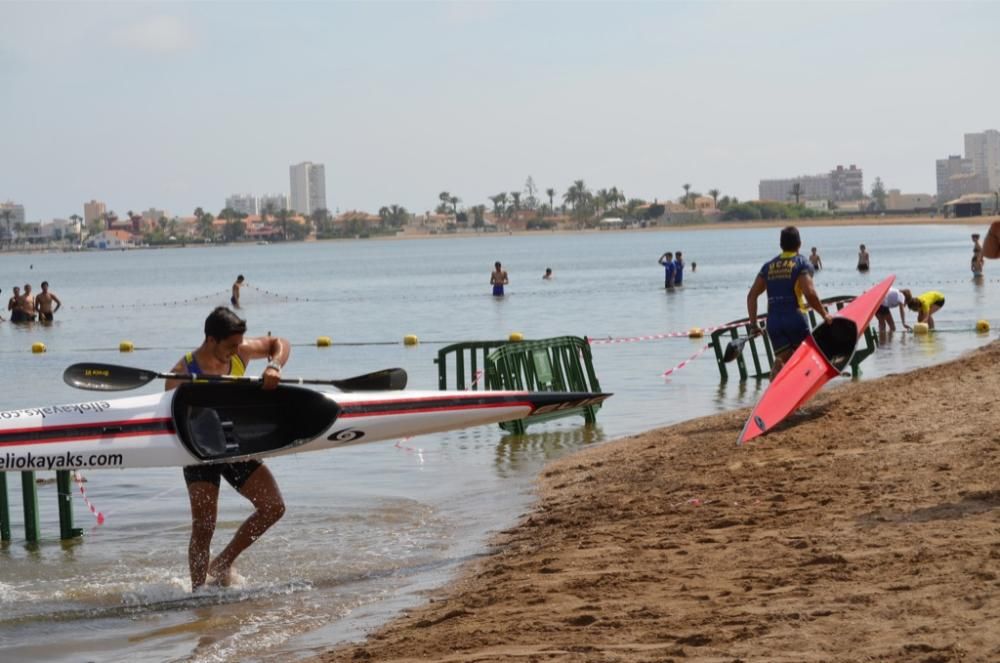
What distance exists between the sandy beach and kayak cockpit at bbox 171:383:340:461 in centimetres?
142

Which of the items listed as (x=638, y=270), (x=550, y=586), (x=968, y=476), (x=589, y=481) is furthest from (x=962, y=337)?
(x=638, y=270)

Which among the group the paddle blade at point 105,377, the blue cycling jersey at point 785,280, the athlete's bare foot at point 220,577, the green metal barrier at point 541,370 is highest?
the blue cycling jersey at point 785,280

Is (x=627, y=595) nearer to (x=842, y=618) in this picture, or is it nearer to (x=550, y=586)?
(x=550, y=586)

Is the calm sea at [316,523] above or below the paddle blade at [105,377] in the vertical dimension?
below

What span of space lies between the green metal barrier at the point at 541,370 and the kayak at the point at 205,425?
500 cm

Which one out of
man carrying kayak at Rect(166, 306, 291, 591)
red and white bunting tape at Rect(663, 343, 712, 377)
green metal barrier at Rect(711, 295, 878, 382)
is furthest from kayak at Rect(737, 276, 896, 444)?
red and white bunting tape at Rect(663, 343, 712, 377)

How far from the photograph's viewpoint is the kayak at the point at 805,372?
11.3 meters

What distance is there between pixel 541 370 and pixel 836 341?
11.1 ft

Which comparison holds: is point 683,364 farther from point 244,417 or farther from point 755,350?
point 244,417

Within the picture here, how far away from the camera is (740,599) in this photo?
6457mm

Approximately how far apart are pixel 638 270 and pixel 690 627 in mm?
76841

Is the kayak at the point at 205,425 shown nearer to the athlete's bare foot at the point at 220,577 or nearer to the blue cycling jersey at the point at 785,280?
the athlete's bare foot at the point at 220,577

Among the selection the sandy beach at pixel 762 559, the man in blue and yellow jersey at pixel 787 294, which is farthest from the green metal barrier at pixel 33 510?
the man in blue and yellow jersey at pixel 787 294

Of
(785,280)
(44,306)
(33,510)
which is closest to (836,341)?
(785,280)
